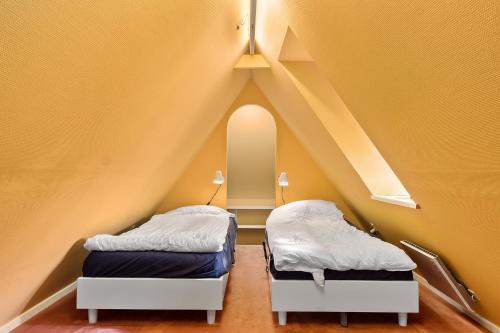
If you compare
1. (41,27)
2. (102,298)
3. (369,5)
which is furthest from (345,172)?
(41,27)

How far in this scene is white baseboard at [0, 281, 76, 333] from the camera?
2237 millimetres

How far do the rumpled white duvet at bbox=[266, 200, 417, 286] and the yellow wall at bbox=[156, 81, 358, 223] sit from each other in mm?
1303

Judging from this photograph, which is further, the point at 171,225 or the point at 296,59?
the point at 171,225

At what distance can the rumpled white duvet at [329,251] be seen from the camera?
7.59 ft

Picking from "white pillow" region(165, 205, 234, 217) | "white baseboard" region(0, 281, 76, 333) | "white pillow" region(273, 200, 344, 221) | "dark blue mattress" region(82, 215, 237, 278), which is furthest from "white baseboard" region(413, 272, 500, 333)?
"white baseboard" region(0, 281, 76, 333)

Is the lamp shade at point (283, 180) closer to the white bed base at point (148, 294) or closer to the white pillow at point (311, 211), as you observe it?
the white pillow at point (311, 211)

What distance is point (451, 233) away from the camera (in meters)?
2.06

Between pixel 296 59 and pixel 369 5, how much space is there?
165 cm

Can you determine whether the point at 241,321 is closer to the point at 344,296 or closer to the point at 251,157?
the point at 344,296

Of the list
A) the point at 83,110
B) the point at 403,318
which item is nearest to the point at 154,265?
the point at 83,110

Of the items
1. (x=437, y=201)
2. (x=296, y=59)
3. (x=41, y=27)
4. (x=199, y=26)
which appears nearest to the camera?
(x=41, y=27)

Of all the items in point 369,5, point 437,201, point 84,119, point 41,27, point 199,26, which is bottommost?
point 437,201

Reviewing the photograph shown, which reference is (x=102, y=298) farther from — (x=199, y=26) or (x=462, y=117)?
(x=462, y=117)

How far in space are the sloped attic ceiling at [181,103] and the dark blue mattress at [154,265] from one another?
0.35 m
